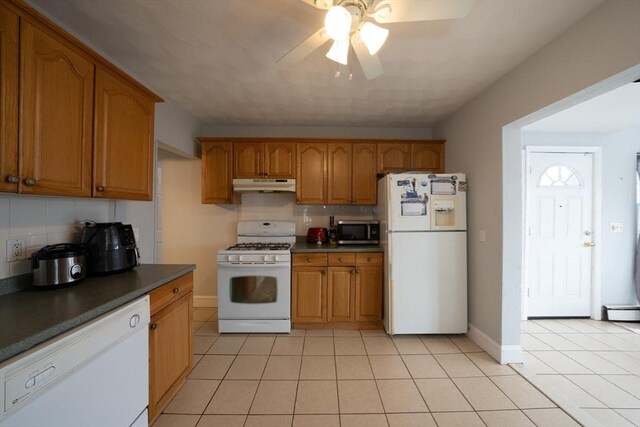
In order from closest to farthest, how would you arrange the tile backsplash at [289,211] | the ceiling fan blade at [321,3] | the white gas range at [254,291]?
1. the ceiling fan blade at [321,3]
2. the white gas range at [254,291]
3. the tile backsplash at [289,211]

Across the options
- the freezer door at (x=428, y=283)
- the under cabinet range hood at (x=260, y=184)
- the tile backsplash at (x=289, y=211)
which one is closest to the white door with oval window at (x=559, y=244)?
the freezer door at (x=428, y=283)

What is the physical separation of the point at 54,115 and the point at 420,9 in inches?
70.2

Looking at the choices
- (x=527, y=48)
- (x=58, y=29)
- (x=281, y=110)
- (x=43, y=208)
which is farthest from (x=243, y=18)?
(x=527, y=48)

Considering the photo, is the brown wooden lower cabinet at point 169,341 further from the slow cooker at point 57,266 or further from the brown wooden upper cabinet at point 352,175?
the brown wooden upper cabinet at point 352,175

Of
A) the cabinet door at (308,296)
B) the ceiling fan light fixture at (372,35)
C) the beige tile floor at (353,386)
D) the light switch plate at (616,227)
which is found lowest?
the beige tile floor at (353,386)

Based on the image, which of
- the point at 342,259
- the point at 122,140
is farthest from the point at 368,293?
the point at 122,140

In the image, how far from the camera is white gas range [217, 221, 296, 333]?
107 inches

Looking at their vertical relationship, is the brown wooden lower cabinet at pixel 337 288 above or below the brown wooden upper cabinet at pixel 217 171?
below

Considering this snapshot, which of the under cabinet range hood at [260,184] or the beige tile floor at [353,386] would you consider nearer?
the beige tile floor at [353,386]

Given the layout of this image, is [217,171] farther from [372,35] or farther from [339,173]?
[372,35]

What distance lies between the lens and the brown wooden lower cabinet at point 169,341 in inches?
58.7

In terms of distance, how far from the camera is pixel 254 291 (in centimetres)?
275

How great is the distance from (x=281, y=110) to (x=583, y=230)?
3.97 metres

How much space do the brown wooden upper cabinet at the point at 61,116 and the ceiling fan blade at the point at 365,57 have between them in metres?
1.43
